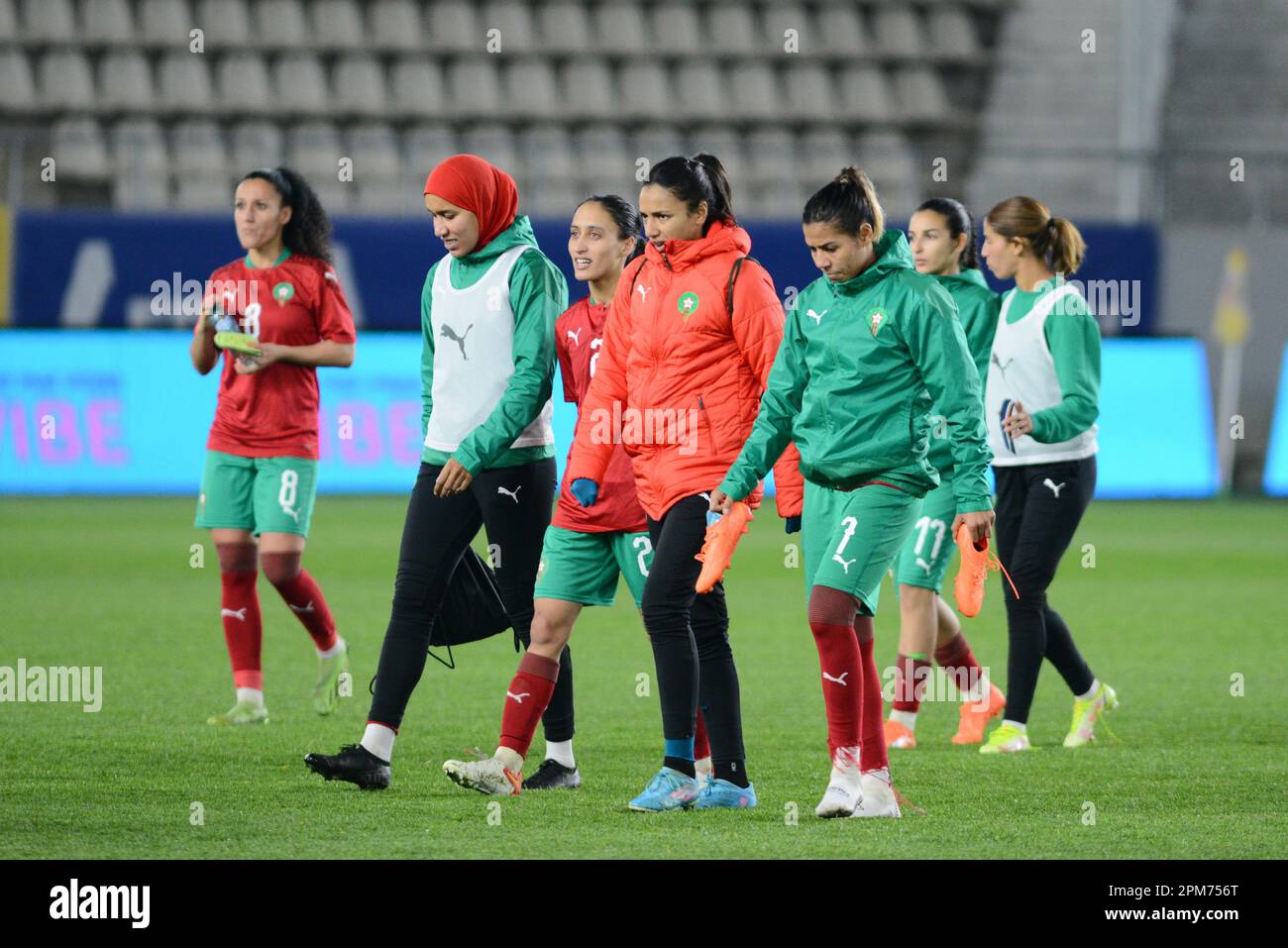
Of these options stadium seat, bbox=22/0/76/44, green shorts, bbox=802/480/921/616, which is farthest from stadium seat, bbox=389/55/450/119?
green shorts, bbox=802/480/921/616

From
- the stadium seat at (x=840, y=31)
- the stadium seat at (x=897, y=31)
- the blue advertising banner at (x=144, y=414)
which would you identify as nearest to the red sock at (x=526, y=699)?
the blue advertising banner at (x=144, y=414)

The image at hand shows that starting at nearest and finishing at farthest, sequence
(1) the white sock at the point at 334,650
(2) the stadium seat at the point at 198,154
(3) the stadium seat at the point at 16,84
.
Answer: (1) the white sock at the point at 334,650 → (2) the stadium seat at the point at 198,154 → (3) the stadium seat at the point at 16,84

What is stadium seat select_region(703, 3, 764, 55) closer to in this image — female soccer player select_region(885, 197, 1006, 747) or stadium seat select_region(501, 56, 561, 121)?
stadium seat select_region(501, 56, 561, 121)

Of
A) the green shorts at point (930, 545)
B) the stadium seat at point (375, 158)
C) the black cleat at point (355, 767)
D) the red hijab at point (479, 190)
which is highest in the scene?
the stadium seat at point (375, 158)

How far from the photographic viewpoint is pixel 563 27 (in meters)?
24.9

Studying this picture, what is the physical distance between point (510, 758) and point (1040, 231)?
2993 millimetres

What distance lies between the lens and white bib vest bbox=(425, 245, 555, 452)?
6082mm

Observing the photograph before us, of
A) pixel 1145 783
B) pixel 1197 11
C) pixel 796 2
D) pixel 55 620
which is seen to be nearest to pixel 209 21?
pixel 796 2

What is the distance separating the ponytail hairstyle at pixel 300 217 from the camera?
752 cm

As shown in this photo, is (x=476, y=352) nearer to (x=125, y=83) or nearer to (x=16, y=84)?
(x=16, y=84)

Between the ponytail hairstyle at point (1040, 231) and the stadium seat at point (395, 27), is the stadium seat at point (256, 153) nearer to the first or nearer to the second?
the stadium seat at point (395, 27)

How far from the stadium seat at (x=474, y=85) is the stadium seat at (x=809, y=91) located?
3.77m
